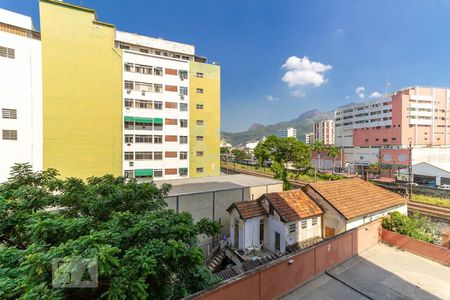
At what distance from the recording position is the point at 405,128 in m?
51.7

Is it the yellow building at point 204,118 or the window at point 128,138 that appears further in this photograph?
the yellow building at point 204,118

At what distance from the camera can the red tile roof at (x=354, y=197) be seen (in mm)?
13742

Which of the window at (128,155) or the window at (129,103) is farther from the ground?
the window at (129,103)

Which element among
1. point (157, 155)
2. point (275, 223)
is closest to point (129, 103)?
point (157, 155)

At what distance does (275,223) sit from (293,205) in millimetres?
1762

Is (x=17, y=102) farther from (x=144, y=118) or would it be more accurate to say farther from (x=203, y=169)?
(x=203, y=169)

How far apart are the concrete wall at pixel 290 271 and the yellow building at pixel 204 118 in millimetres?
21855

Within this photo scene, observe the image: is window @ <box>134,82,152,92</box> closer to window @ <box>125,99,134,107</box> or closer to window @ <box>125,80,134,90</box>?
window @ <box>125,80,134,90</box>

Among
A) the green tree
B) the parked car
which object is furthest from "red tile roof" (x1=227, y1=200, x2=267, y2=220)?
the parked car

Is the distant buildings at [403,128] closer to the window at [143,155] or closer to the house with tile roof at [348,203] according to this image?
the house with tile roof at [348,203]

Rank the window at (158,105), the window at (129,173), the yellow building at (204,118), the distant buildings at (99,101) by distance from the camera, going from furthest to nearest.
→ the yellow building at (204,118) → the window at (158,105) → the window at (129,173) → the distant buildings at (99,101)

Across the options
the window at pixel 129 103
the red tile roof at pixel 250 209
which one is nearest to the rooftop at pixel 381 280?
the red tile roof at pixel 250 209

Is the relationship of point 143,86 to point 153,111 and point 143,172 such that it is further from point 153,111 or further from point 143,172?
point 143,172

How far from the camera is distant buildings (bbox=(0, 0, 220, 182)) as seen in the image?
1967 cm
